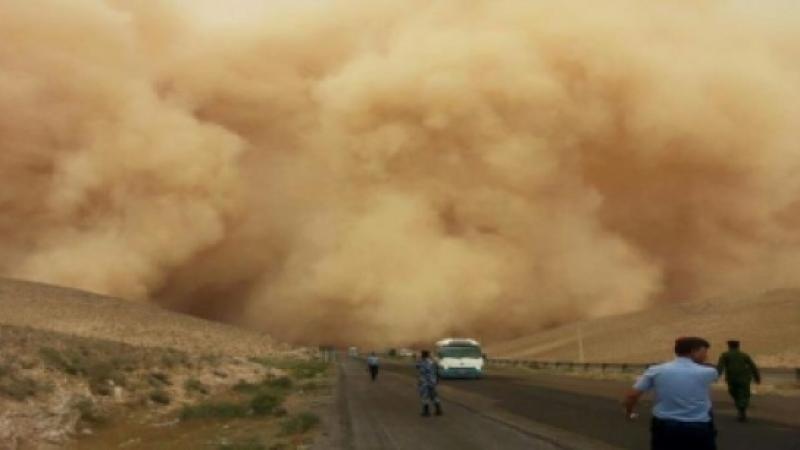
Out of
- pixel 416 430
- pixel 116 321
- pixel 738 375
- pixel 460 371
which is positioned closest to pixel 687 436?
pixel 416 430

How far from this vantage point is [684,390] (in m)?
6.11

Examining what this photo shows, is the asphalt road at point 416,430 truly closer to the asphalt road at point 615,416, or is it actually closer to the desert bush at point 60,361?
the asphalt road at point 615,416

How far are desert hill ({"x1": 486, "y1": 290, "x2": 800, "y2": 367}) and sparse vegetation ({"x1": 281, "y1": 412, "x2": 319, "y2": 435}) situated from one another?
38.5 metres

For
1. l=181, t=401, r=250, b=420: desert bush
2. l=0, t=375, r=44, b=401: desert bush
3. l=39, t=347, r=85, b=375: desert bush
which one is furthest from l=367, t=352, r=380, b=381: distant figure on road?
l=0, t=375, r=44, b=401: desert bush

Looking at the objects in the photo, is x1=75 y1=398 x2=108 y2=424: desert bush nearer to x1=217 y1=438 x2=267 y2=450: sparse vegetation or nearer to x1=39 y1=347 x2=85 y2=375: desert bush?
x1=39 y1=347 x2=85 y2=375: desert bush

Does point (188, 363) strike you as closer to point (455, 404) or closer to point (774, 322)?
point (455, 404)

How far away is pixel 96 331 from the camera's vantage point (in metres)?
71.2

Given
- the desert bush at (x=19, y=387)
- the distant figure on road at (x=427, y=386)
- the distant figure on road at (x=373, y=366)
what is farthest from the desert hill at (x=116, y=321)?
the distant figure on road at (x=427, y=386)

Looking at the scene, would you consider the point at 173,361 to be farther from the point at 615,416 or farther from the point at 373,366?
the point at 615,416

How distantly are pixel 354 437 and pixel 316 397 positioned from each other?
14.0 m

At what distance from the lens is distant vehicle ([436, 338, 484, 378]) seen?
139 ft

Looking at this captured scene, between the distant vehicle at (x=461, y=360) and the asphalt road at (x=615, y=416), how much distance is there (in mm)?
12222

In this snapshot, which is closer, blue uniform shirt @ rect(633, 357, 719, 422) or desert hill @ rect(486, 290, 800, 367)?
blue uniform shirt @ rect(633, 357, 719, 422)

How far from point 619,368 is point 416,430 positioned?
32057 millimetres
